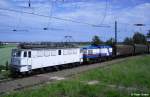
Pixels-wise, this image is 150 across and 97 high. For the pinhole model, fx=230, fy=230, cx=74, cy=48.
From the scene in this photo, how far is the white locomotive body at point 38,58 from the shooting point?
21.5m

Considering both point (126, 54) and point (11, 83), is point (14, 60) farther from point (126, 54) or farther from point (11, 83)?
point (126, 54)

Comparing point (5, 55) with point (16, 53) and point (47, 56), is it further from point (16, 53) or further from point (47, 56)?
point (16, 53)

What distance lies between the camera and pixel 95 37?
8025 cm

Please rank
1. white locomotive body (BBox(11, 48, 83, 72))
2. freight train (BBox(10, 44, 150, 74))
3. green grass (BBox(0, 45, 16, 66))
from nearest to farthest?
white locomotive body (BBox(11, 48, 83, 72))
freight train (BBox(10, 44, 150, 74))
green grass (BBox(0, 45, 16, 66))

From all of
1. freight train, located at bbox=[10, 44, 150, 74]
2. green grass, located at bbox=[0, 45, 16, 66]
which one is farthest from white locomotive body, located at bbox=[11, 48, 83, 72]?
green grass, located at bbox=[0, 45, 16, 66]

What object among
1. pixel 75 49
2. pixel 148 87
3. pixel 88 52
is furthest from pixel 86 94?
pixel 88 52

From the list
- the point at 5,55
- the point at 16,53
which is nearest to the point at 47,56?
the point at 16,53

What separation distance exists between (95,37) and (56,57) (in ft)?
180

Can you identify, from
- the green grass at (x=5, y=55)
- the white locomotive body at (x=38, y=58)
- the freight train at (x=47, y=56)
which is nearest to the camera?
the white locomotive body at (x=38, y=58)

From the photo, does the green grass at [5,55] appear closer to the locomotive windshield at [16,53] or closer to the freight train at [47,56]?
the freight train at [47,56]

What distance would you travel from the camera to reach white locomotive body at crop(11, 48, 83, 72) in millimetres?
21527

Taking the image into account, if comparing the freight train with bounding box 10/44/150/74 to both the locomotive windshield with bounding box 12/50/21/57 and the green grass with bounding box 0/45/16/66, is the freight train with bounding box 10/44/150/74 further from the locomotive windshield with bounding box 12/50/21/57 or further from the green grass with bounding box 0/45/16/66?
the green grass with bounding box 0/45/16/66

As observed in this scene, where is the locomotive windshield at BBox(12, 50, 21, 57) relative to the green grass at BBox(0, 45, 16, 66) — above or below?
above

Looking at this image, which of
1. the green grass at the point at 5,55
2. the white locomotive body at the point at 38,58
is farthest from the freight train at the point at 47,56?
the green grass at the point at 5,55
